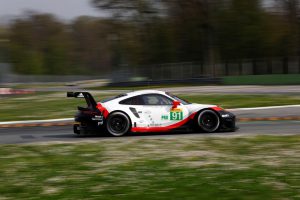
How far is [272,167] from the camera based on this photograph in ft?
27.1

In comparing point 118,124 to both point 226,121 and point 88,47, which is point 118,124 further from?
point 88,47

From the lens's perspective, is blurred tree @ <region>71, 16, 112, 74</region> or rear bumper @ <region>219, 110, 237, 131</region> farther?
blurred tree @ <region>71, 16, 112, 74</region>

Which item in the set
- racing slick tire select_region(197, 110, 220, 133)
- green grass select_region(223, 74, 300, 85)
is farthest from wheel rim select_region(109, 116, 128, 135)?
green grass select_region(223, 74, 300, 85)

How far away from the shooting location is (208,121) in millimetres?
13492

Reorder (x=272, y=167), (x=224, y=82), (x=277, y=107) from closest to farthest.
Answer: (x=272, y=167)
(x=277, y=107)
(x=224, y=82)

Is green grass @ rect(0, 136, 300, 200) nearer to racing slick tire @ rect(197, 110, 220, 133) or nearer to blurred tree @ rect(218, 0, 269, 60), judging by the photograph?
racing slick tire @ rect(197, 110, 220, 133)

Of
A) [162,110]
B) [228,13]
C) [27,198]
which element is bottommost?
[27,198]

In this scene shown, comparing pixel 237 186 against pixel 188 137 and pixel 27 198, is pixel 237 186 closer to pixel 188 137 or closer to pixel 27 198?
pixel 27 198

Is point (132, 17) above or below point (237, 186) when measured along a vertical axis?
above

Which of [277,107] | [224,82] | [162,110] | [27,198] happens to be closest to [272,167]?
[27,198]

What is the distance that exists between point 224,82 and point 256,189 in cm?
3417

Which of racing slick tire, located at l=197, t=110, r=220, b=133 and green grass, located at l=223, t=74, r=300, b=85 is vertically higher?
green grass, located at l=223, t=74, r=300, b=85

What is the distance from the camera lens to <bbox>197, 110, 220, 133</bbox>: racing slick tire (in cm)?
1341

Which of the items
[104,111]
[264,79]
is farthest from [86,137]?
[264,79]
